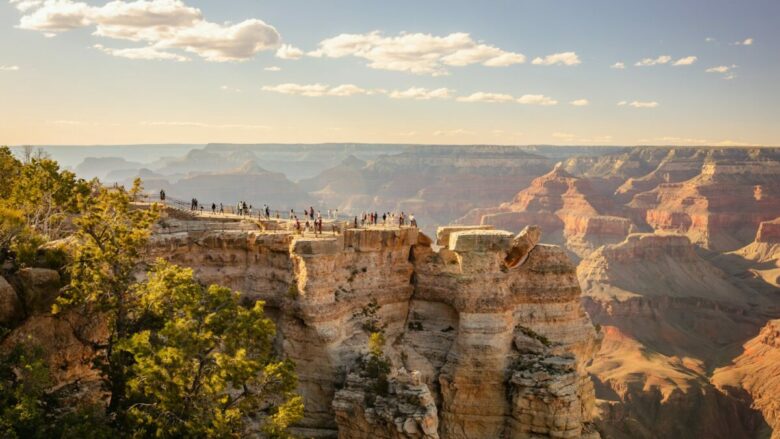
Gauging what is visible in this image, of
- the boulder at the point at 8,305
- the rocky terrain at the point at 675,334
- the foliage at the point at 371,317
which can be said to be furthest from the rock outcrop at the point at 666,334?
the boulder at the point at 8,305

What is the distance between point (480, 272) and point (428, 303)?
4.78 metres

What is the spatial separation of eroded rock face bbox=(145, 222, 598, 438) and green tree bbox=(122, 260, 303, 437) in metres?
7.98

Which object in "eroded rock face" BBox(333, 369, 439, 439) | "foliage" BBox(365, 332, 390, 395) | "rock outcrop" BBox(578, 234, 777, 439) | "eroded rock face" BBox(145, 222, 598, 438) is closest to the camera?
"eroded rock face" BBox(333, 369, 439, 439)

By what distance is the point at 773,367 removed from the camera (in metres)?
112

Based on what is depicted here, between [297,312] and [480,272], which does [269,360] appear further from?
[480,272]

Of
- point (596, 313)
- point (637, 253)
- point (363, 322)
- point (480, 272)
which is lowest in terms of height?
point (596, 313)

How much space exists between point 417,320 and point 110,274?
20862 millimetres

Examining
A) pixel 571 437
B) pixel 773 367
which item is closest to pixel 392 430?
pixel 571 437

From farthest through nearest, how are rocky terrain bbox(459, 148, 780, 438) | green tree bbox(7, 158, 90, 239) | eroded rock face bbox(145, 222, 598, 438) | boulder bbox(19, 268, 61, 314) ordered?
rocky terrain bbox(459, 148, 780, 438) → green tree bbox(7, 158, 90, 239) → eroded rock face bbox(145, 222, 598, 438) → boulder bbox(19, 268, 61, 314)

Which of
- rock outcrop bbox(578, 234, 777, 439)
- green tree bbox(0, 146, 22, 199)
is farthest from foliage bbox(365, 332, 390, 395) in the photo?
rock outcrop bbox(578, 234, 777, 439)

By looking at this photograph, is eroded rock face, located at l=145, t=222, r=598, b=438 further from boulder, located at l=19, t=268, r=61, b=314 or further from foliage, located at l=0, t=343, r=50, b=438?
foliage, located at l=0, t=343, r=50, b=438

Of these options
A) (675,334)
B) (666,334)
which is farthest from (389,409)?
(675,334)

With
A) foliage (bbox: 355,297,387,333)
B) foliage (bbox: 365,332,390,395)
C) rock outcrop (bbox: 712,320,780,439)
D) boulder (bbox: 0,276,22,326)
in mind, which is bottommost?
rock outcrop (bbox: 712,320,780,439)

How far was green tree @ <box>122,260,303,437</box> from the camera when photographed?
26391 mm
